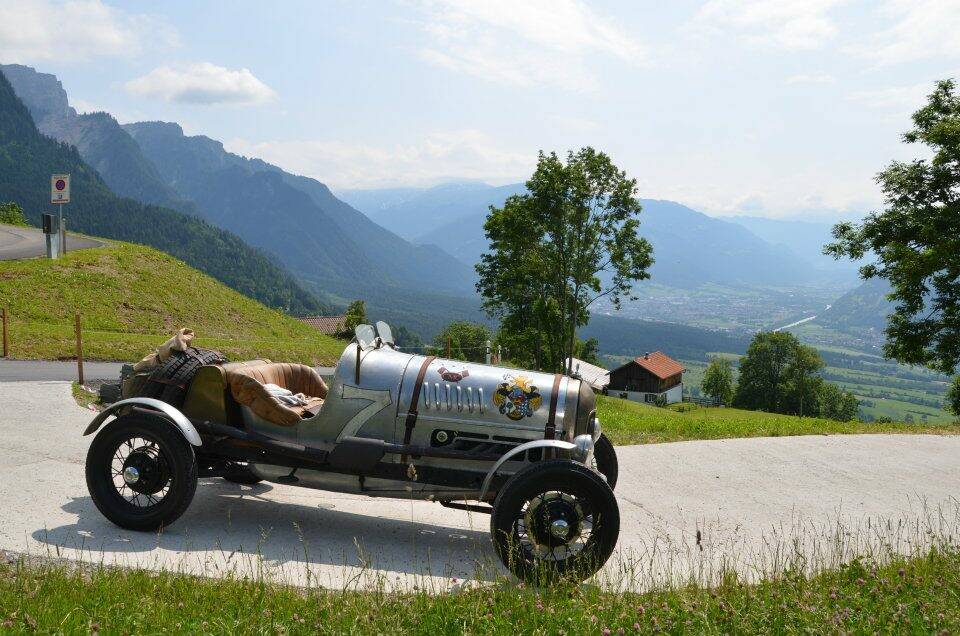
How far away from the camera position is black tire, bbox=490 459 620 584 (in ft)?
16.2

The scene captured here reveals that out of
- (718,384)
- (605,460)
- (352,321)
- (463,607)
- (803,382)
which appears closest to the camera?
(463,607)

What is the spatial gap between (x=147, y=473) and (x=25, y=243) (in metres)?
32.0

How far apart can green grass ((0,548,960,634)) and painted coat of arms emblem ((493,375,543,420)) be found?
1310 mm

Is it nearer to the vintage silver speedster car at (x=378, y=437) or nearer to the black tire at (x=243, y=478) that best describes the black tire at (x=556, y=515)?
the vintage silver speedster car at (x=378, y=437)

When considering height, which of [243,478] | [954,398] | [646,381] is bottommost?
[646,381]

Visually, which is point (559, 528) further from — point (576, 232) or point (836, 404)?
point (836, 404)

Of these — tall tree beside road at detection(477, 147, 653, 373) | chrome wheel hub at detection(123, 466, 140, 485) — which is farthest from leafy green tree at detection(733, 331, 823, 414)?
chrome wheel hub at detection(123, 466, 140, 485)

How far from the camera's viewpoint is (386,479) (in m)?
5.52

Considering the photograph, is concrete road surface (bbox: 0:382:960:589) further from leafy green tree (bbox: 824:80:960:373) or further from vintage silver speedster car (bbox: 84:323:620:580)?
leafy green tree (bbox: 824:80:960:373)

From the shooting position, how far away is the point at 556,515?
4977 millimetres

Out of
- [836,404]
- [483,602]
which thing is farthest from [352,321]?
[836,404]

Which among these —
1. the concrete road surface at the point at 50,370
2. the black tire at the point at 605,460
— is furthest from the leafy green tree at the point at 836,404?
the black tire at the point at 605,460

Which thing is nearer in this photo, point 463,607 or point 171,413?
point 463,607

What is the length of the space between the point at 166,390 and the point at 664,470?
574cm
